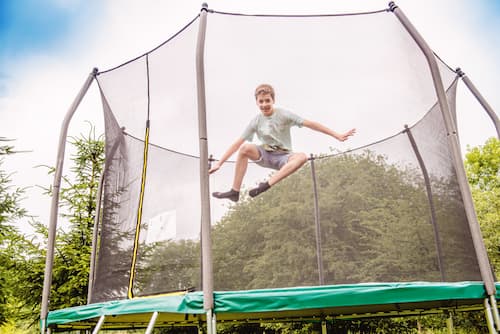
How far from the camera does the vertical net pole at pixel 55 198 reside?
8.91 ft

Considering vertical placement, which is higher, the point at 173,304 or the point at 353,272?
the point at 353,272

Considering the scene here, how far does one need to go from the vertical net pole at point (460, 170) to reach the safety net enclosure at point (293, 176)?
0.75 feet

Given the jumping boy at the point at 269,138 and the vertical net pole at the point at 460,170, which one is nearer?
the vertical net pole at the point at 460,170

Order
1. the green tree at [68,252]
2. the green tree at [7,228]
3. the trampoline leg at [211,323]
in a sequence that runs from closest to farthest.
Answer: the trampoline leg at [211,323] → the green tree at [7,228] → the green tree at [68,252]

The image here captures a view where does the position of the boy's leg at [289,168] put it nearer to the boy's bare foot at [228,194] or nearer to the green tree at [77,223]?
the boy's bare foot at [228,194]

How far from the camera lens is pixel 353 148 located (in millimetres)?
3834

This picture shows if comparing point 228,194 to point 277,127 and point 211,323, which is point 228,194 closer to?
point 277,127

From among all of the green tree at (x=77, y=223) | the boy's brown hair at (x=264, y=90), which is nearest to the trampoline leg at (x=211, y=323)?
the boy's brown hair at (x=264, y=90)

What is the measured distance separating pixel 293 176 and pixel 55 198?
1.98 meters

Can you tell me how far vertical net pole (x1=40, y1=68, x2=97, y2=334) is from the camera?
272 cm

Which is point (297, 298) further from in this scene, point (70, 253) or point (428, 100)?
point (70, 253)

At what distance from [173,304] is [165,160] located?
1.78m

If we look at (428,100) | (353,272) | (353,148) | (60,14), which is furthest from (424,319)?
(60,14)

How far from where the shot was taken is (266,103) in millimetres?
2840
